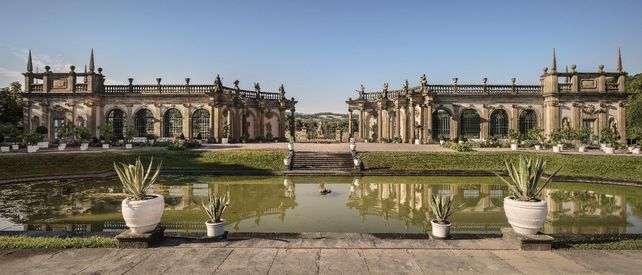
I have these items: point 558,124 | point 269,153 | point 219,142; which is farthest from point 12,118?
point 558,124

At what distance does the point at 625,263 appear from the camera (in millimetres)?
5512

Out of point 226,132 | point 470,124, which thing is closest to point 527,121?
point 470,124

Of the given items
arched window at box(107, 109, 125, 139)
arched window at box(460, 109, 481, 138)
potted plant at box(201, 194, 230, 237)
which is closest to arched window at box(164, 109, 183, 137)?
arched window at box(107, 109, 125, 139)

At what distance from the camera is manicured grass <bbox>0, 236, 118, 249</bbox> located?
6320 mm

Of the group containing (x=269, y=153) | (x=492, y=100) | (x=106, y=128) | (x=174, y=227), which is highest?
(x=492, y=100)

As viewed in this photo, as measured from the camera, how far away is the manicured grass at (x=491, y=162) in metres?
19.8

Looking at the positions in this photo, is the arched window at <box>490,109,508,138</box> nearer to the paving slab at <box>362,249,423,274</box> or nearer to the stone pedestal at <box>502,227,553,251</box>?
the stone pedestal at <box>502,227,553,251</box>

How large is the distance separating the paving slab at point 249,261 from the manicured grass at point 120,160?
15682 mm

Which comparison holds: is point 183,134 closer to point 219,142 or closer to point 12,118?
point 219,142

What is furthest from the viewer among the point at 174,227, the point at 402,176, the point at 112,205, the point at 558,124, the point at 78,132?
the point at 558,124

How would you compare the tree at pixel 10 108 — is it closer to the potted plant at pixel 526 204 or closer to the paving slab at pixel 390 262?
the paving slab at pixel 390 262

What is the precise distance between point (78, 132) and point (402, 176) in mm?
27530

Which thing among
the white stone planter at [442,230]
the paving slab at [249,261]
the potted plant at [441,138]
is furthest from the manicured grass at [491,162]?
the paving slab at [249,261]

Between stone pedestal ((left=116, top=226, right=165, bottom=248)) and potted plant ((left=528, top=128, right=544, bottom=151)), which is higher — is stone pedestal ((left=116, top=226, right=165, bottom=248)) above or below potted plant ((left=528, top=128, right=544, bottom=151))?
below
